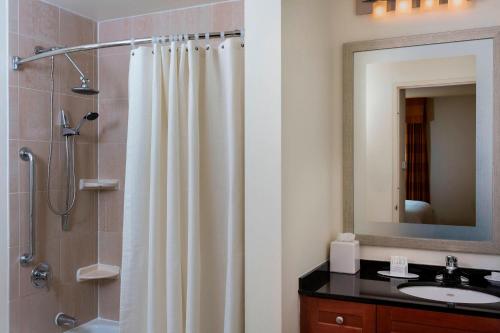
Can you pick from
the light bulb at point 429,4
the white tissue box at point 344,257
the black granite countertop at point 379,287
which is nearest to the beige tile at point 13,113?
the black granite countertop at point 379,287

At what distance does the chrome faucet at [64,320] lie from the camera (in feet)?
9.30

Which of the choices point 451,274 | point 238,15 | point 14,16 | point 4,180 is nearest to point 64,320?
point 4,180

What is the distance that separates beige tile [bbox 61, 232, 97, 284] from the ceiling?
1.49m

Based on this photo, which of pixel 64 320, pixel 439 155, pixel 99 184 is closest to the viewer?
pixel 439 155

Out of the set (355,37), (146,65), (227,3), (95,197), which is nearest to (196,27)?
(227,3)

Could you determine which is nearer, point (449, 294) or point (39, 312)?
point (449, 294)

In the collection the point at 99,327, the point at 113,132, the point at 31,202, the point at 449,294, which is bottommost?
the point at 99,327

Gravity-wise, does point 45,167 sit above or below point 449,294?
above

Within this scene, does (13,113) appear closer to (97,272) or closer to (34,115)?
(34,115)

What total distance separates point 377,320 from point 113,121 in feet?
7.16

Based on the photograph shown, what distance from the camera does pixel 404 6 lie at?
2.47 meters

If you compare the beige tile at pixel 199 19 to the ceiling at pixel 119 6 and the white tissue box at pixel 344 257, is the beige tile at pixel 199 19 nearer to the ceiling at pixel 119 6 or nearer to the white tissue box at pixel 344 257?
the ceiling at pixel 119 6

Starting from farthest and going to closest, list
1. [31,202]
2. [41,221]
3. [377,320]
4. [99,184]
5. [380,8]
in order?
1. [99,184]
2. [41,221]
3. [31,202]
4. [380,8]
5. [377,320]

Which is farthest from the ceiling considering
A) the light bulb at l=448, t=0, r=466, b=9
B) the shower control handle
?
the shower control handle
